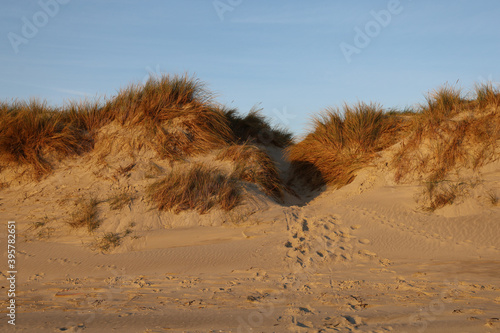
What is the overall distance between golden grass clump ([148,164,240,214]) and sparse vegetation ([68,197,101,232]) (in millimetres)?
942

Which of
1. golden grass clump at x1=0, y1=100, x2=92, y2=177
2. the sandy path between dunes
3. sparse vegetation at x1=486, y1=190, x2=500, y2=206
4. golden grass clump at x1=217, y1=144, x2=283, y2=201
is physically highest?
golden grass clump at x1=0, y1=100, x2=92, y2=177

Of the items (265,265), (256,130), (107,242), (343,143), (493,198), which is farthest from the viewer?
(256,130)

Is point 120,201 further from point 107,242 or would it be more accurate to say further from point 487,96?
point 487,96

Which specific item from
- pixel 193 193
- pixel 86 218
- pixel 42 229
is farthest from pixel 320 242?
pixel 42 229

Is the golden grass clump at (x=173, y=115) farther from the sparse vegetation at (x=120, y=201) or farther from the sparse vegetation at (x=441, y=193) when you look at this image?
the sparse vegetation at (x=441, y=193)

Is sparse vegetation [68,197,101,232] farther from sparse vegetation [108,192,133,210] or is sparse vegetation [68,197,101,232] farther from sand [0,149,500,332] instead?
sparse vegetation [108,192,133,210]

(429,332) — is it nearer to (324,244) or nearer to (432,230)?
(324,244)

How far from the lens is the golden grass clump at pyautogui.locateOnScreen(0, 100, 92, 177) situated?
795 cm

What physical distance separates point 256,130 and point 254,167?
3.35 metres

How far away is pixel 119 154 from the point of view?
799cm

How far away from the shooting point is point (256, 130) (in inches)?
431

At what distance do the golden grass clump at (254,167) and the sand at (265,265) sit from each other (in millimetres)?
682

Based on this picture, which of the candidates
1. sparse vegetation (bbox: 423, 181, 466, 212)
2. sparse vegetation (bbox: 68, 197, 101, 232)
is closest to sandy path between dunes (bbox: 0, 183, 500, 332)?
sparse vegetation (bbox: 423, 181, 466, 212)

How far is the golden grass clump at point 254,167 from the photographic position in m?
7.55
